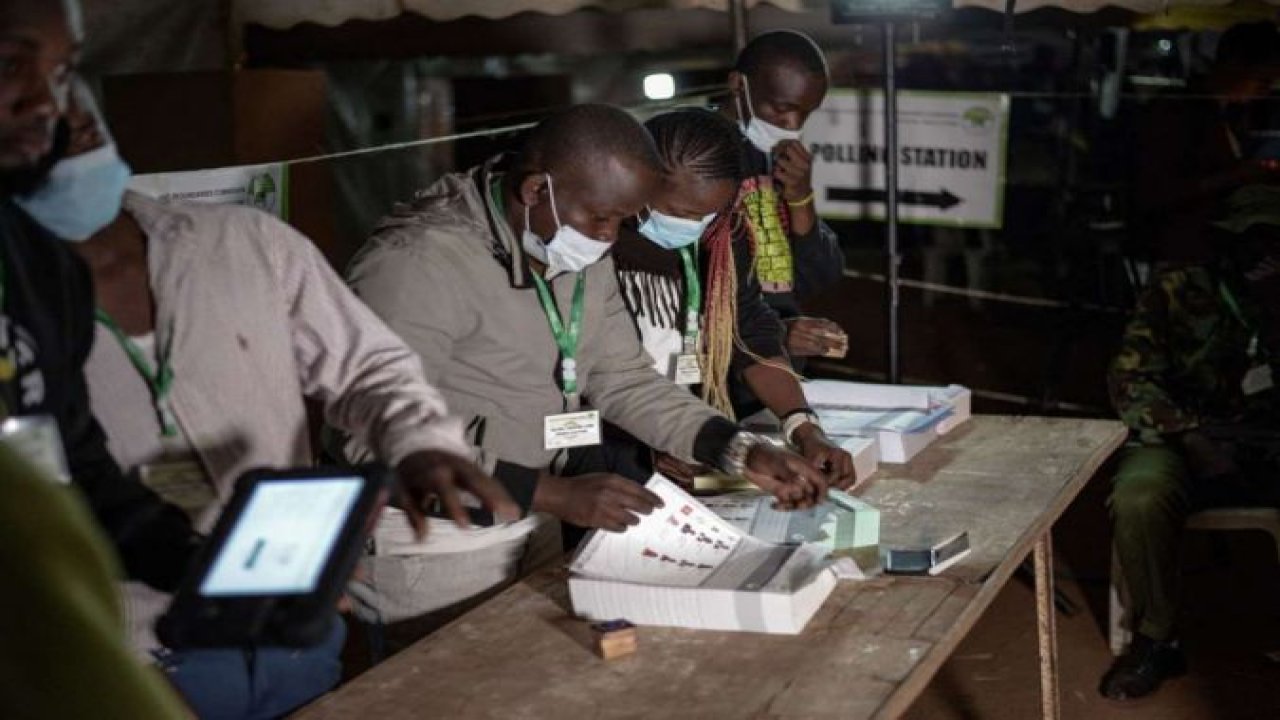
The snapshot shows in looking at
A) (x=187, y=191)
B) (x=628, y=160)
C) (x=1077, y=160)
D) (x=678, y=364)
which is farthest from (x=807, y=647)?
(x=1077, y=160)

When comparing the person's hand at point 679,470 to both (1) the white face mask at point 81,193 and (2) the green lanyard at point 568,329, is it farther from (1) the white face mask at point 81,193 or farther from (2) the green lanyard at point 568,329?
(1) the white face mask at point 81,193

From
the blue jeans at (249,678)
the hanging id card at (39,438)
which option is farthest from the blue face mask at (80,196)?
the blue jeans at (249,678)

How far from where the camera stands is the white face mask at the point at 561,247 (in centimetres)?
285

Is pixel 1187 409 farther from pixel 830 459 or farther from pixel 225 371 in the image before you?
pixel 225 371

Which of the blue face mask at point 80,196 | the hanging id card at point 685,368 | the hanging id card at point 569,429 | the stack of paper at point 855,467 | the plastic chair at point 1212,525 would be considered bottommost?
the plastic chair at point 1212,525

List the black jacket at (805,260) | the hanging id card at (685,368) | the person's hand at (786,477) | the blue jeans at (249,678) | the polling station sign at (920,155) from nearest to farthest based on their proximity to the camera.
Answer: the blue jeans at (249,678) < the person's hand at (786,477) < the hanging id card at (685,368) < the black jacket at (805,260) < the polling station sign at (920,155)

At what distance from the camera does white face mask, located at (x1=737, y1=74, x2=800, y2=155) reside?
4.21 metres

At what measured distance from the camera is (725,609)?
250cm

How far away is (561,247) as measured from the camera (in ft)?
9.41

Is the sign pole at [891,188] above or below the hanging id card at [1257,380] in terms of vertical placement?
above

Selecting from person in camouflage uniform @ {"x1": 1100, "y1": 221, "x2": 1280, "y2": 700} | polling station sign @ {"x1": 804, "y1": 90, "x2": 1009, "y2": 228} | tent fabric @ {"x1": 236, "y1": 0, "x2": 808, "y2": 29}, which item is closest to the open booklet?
person in camouflage uniform @ {"x1": 1100, "y1": 221, "x2": 1280, "y2": 700}

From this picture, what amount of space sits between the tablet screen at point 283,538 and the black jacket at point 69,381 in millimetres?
319

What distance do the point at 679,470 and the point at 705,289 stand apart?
52 cm

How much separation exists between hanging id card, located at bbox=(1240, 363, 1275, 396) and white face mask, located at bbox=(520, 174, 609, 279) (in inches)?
98.7
